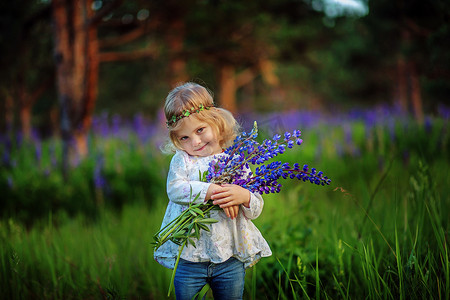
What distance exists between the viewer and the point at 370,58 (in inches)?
531

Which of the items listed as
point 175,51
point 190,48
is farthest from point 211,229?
point 190,48

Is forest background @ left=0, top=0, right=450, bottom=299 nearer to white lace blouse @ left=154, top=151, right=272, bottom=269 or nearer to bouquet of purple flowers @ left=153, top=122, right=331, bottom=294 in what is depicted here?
white lace blouse @ left=154, top=151, right=272, bottom=269

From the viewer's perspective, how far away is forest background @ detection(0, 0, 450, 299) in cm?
225

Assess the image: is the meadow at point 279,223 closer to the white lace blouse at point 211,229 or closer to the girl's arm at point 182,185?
the white lace blouse at point 211,229

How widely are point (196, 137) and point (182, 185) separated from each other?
28 cm

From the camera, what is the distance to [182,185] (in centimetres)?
171

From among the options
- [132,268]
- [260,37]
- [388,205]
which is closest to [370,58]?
[260,37]

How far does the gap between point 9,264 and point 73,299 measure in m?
0.47

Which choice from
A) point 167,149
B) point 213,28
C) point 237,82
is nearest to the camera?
point 167,149

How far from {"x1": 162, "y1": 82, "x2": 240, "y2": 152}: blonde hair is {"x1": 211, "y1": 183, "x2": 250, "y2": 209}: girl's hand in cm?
39

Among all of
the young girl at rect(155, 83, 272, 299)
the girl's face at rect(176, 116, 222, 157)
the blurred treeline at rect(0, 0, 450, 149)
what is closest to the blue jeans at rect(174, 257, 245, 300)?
the young girl at rect(155, 83, 272, 299)

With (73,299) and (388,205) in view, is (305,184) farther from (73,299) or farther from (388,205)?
(73,299)

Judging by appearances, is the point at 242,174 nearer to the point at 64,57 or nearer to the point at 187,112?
Result: the point at 187,112

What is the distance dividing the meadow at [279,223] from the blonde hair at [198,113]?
0.82 ft
